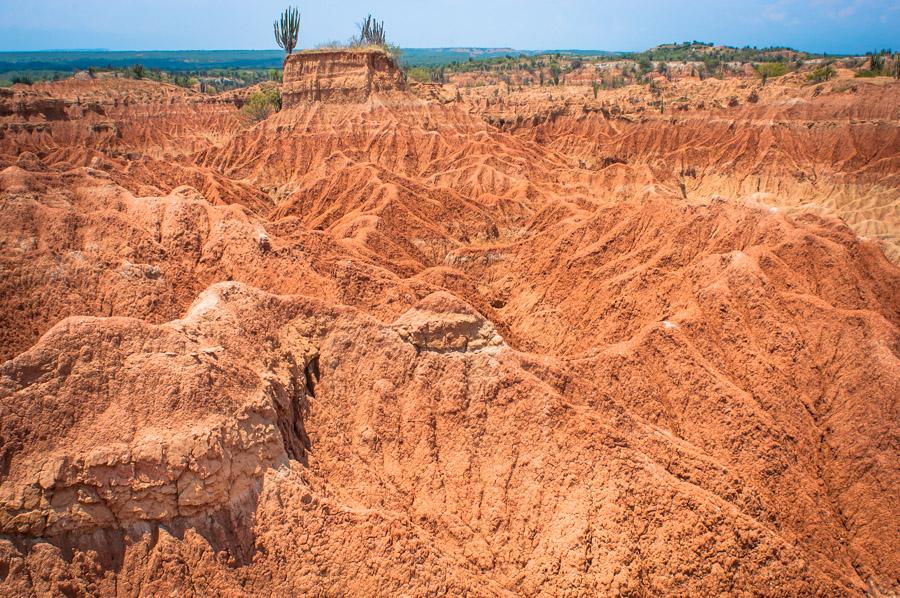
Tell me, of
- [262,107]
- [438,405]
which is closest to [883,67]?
[262,107]

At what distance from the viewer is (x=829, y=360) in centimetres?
1970

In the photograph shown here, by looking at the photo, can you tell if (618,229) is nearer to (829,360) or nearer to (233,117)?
(829,360)

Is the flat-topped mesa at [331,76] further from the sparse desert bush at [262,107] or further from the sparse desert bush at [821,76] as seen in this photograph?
the sparse desert bush at [821,76]

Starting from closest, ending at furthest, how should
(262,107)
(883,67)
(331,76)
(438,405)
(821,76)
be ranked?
(438,405), (331,76), (262,107), (821,76), (883,67)

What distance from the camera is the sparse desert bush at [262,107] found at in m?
Answer: 74.4

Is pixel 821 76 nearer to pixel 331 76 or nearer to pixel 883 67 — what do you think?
pixel 883 67

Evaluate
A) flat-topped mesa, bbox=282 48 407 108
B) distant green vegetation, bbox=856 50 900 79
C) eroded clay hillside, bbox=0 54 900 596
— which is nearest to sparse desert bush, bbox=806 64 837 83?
distant green vegetation, bbox=856 50 900 79

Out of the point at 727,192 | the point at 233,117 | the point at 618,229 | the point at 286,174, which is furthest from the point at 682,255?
the point at 233,117

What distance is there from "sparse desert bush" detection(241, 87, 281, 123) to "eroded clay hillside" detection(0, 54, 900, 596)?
149ft

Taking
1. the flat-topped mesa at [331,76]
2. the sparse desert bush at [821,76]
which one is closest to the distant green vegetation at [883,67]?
the sparse desert bush at [821,76]

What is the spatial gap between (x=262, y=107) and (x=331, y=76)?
19.6 meters

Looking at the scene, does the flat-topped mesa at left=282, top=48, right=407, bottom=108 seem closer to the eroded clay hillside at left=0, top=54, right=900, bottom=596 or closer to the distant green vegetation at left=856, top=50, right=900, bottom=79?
the eroded clay hillside at left=0, top=54, right=900, bottom=596

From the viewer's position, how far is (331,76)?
2346 inches

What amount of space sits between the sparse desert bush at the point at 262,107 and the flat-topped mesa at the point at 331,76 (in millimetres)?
14554
